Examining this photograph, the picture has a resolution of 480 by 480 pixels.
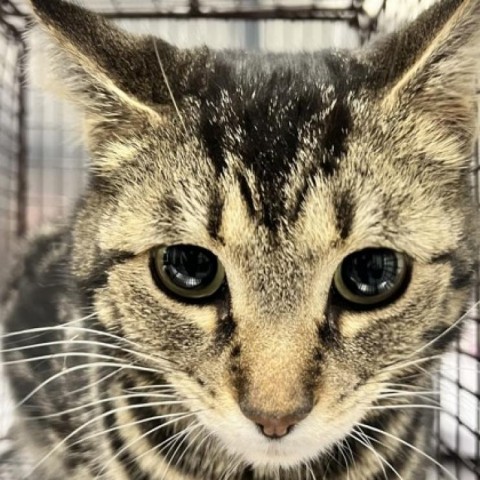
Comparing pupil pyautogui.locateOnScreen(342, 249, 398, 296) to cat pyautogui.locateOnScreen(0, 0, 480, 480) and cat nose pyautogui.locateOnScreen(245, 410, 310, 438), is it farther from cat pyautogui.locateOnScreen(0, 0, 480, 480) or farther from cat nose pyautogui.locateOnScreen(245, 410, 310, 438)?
cat nose pyautogui.locateOnScreen(245, 410, 310, 438)

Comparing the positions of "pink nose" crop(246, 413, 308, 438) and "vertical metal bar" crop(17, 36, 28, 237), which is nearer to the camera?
"pink nose" crop(246, 413, 308, 438)

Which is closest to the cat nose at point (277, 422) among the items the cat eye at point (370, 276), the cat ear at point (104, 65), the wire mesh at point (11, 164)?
the cat eye at point (370, 276)

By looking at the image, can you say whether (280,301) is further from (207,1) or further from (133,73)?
(207,1)

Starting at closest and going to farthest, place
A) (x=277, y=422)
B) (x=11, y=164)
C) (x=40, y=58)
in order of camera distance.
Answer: (x=277, y=422)
(x=40, y=58)
(x=11, y=164)

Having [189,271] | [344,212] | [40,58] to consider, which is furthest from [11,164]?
[344,212]

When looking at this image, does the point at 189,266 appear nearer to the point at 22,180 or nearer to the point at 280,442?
the point at 280,442

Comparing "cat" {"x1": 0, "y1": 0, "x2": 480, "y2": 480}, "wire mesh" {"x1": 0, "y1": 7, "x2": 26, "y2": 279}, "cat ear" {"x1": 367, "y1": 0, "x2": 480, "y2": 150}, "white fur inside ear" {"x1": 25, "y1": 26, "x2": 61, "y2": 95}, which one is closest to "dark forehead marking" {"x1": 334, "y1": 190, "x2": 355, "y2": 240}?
"cat" {"x1": 0, "y1": 0, "x2": 480, "y2": 480}

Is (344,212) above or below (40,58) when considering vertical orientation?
below

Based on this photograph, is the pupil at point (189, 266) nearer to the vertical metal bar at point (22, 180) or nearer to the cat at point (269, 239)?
the cat at point (269, 239)
